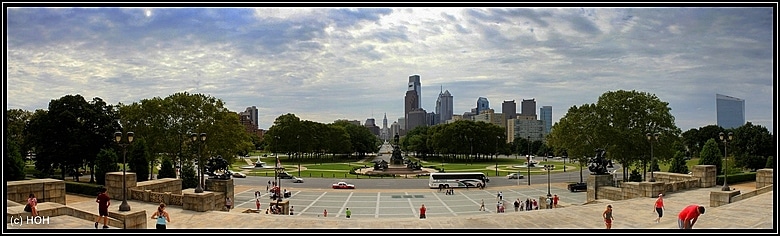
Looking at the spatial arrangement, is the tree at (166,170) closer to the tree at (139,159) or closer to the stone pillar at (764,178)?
the tree at (139,159)

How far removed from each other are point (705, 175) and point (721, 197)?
10.3 m

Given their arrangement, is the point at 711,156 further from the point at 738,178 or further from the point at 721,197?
the point at 721,197

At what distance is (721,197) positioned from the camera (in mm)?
21312

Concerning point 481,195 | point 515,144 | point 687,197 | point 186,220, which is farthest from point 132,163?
point 515,144

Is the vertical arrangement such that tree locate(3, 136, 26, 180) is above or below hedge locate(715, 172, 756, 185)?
above

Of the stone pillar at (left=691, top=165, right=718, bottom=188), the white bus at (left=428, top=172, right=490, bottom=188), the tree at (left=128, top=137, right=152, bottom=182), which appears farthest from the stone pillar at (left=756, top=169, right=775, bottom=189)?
the tree at (left=128, top=137, right=152, bottom=182)

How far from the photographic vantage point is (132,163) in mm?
39688

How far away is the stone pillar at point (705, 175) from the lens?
99.3 ft

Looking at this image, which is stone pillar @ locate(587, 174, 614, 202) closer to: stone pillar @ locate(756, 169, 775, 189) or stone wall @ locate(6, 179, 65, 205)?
stone pillar @ locate(756, 169, 775, 189)

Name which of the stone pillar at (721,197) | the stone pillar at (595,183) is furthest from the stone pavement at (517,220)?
the stone pillar at (595,183)

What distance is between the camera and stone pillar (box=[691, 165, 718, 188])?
30.3 meters

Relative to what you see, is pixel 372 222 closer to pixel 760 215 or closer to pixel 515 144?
pixel 760 215

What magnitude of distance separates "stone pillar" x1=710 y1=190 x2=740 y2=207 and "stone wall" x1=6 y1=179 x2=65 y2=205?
2932 centimetres
